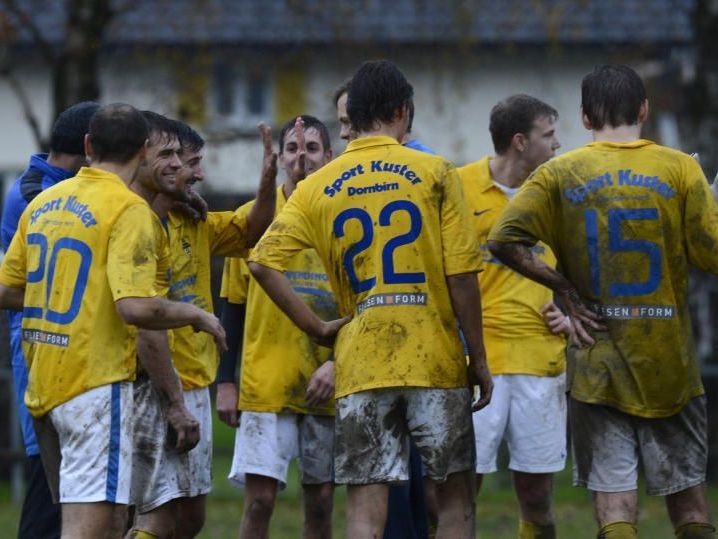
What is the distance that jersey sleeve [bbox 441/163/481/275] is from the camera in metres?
6.04

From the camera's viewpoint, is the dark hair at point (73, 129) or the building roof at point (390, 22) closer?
the dark hair at point (73, 129)

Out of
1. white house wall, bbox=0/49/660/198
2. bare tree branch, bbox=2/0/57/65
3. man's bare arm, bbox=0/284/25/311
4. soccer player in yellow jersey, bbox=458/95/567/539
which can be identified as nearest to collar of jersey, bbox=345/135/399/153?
man's bare arm, bbox=0/284/25/311

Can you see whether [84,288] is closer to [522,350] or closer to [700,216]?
[700,216]

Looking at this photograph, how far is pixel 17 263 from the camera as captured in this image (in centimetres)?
633

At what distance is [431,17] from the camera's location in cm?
1895

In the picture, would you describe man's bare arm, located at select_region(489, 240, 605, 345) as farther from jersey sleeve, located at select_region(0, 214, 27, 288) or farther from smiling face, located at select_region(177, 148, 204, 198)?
jersey sleeve, located at select_region(0, 214, 27, 288)

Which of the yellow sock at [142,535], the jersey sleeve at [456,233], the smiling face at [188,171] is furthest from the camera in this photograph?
the smiling face at [188,171]

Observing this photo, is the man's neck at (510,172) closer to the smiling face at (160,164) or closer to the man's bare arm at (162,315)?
the smiling face at (160,164)

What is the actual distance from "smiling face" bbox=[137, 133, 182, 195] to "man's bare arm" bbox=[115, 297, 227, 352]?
1.03m

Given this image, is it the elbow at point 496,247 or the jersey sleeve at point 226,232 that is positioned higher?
the jersey sleeve at point 226,232

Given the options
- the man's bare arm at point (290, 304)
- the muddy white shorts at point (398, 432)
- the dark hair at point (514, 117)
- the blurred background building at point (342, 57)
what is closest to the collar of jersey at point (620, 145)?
the muddy white shorts at point (398, 432)

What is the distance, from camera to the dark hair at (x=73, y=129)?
6918 millimetres

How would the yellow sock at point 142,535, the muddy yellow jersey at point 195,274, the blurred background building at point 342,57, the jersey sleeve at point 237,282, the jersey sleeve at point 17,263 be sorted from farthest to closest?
the blurred background building at point 342,57, the jersey sleeve at point 237,282, the muddy yellow jersey at point 195,274, the yellow sock at point 142,535, the jersey sleeve at point 17,263

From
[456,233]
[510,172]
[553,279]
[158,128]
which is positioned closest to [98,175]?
[158,128]
